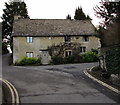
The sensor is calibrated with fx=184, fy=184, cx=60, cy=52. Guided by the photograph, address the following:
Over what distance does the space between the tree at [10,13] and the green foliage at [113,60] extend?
36574 millimetres

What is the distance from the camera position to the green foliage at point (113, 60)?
1347cm

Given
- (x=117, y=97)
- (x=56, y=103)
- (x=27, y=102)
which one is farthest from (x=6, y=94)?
(x=117, y=97)

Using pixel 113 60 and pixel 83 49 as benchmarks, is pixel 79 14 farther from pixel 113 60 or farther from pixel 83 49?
pixel 113 60

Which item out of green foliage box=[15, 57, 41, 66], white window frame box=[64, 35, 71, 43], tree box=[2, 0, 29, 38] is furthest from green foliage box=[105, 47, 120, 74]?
tree box=[2, 0, 29, 38]

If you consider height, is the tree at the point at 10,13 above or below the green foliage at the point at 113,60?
above

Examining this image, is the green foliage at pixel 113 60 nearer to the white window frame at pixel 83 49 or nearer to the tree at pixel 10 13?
the white window frame at pixel 83 49

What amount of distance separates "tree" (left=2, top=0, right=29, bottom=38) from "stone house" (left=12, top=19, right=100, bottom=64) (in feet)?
43.6

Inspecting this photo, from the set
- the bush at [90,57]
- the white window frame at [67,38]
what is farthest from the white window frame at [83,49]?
the white window frame at [67,38]

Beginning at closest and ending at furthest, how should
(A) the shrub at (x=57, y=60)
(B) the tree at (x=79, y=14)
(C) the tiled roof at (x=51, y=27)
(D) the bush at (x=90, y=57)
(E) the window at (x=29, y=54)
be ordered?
(A) the shrub at (x=57, y=60) < (D) the bush at (x=90, y=57) < (E) the window at (x=29, y=54) < (C) the tiled roof at (x=51, y=27) < (B) the tree at (x=79, y=14)

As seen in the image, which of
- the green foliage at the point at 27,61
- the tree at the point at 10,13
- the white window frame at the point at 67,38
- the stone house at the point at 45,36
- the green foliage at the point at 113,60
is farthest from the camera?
the tree at the point at 10,13

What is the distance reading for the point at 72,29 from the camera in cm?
3472

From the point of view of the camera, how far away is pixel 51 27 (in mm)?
34656

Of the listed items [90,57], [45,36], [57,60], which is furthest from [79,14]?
[57,60]

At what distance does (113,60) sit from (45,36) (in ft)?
64.4
